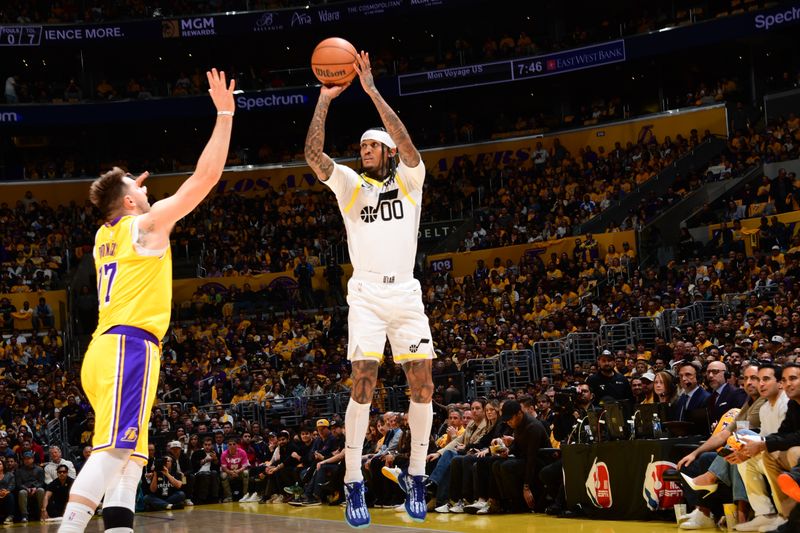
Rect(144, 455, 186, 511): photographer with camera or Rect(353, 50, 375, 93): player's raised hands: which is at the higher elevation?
Rect(353, 50, 375, 93): player's raised hands

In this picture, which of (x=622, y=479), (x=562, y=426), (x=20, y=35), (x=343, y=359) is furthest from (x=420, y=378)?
(x=20, y=35)

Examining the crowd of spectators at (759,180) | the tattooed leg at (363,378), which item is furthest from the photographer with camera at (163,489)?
the crowd of spectators at (759,180)

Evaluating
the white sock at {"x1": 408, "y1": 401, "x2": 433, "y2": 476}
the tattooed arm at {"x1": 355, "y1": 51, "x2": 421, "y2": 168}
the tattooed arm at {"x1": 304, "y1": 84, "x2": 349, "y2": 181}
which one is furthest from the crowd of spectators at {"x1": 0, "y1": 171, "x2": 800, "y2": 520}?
the tattooed arm at {"x1": 304, "y1": 84, "x2": 349, "y2": 181}

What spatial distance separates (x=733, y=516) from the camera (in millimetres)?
10461

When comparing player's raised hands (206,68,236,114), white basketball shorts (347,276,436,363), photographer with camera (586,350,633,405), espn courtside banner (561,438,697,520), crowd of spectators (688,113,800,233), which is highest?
crowd of spectators (688,113,800,233)

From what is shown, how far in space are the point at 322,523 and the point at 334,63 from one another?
742cm

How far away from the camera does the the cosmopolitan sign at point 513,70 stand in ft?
120

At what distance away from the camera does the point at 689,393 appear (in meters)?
11.9

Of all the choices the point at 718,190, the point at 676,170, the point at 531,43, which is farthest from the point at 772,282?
the point at 531,43

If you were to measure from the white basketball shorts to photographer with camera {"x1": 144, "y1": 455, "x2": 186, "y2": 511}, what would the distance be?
12347 millimetres

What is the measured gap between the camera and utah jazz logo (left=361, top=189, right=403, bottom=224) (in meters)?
8.11

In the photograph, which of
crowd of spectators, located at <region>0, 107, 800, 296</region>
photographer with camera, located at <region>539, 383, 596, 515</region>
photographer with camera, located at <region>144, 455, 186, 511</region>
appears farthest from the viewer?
crowd of spectators, located at <region>0, 107, 800, 296</region>

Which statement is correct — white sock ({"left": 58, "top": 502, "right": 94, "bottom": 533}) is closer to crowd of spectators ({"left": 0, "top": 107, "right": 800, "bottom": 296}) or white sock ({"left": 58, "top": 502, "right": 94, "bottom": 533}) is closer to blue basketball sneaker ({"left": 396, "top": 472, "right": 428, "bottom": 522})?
blue basketball sneaker ({"left": 396, "top": 472, "right": 428, "bottom": 522})

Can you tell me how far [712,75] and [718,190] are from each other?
8835 mm
